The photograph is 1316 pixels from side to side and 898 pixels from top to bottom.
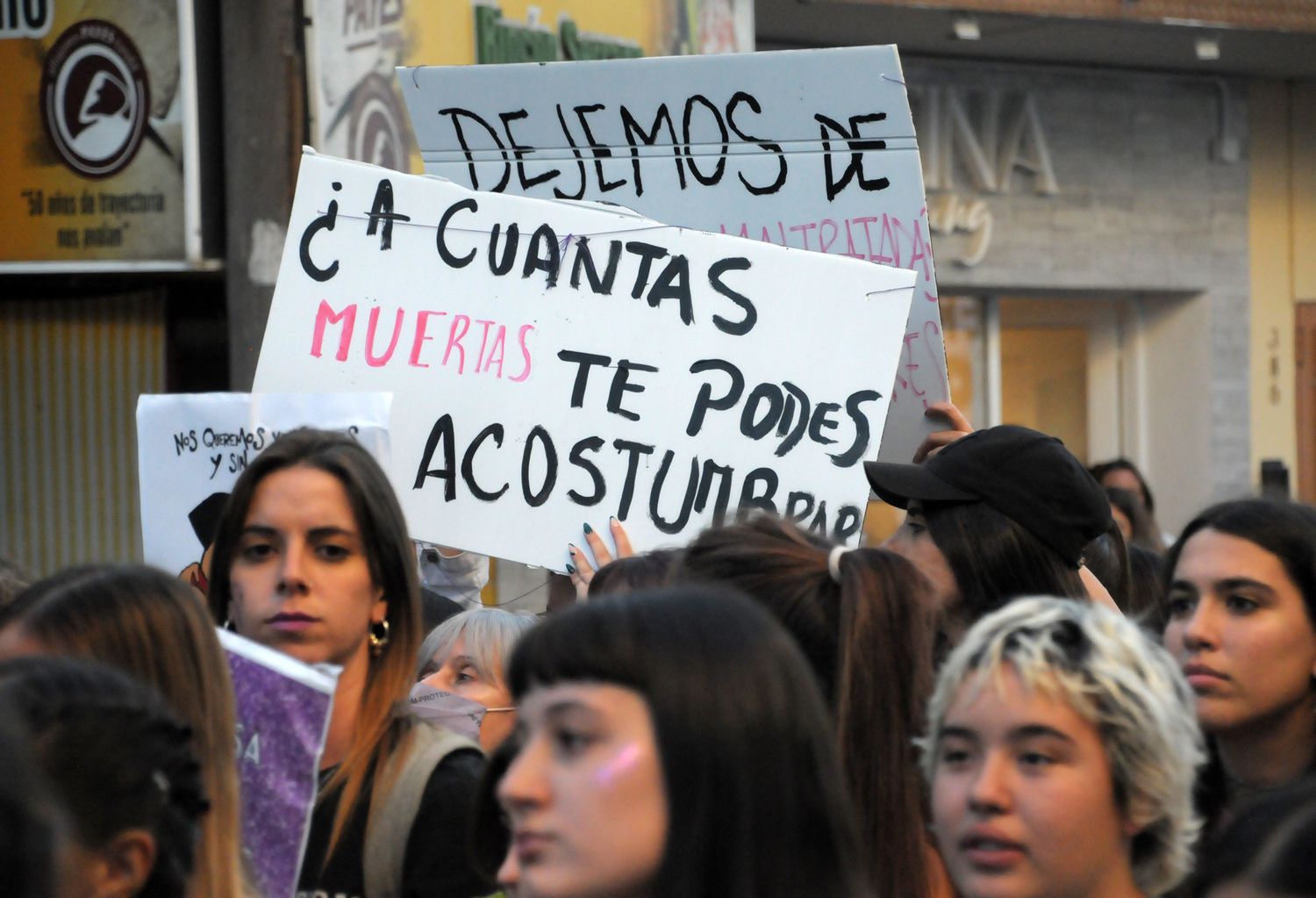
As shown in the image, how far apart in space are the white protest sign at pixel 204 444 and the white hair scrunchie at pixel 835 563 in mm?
1413

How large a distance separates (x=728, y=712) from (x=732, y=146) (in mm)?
3179

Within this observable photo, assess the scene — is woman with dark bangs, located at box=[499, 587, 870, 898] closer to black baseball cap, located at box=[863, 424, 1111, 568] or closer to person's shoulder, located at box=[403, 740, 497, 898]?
person's shoulder, located at box=[403, 740, 497, 898]

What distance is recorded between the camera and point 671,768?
75.4 inches

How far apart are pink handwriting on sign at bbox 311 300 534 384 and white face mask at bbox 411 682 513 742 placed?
0.79 metres

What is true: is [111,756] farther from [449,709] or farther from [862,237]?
[862,237]

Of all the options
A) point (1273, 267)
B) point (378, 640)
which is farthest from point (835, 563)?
point (1273, 267)

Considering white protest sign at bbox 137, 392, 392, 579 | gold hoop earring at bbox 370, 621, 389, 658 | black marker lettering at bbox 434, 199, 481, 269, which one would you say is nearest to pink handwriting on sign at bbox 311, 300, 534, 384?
black marker lettering at bbox 434, 199, 481, 269

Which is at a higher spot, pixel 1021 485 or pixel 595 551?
pixel 1021 485

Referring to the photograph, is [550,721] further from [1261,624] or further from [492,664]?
[492,664]

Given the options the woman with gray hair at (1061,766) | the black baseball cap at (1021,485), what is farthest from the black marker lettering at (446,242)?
the woman with gray hair at (1061,766)

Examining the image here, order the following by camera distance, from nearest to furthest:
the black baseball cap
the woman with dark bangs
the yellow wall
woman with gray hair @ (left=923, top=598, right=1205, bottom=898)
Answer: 1. the woman with dark bangs
2. woman with gray hair @ (left=923, top=598, right=1205, bottom=898)
3. the black baseball cap
4. the yellow wall

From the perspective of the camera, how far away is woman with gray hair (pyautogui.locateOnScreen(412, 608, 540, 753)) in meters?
3.92

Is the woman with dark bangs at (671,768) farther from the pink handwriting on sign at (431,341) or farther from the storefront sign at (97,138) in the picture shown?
the storefront sign at (97,138)

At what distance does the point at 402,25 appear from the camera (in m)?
7.33
